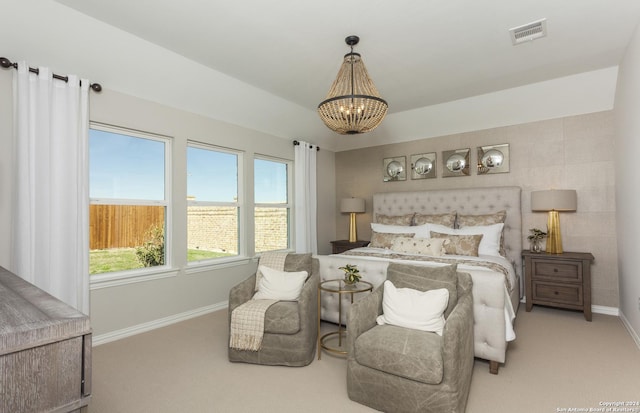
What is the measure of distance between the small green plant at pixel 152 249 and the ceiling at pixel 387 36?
1920mm

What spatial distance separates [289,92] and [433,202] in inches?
102

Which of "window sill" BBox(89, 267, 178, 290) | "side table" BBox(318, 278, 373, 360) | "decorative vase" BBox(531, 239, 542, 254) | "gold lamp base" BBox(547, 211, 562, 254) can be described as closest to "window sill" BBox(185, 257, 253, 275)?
"window sill" BBox(89, 267, 178, 290)

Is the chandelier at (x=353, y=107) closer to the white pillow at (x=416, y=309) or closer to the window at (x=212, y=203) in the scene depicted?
the white pillow at (x=416, y=309)

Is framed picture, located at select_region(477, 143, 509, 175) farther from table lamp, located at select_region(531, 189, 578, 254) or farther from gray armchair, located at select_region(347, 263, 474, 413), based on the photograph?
gray armchair, located at select_region(347, 263, 474, 413)

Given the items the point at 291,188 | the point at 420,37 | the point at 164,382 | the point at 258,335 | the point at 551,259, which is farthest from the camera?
the point at 291,188

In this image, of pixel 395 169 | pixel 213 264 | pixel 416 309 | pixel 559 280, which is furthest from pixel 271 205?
pixel 559 280

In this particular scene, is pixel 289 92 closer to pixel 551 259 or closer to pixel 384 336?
pixel 384 336

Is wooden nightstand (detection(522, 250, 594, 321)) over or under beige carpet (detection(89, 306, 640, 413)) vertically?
over

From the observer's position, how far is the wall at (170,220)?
2.61 metres

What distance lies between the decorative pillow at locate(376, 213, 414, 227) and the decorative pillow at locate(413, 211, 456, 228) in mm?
106

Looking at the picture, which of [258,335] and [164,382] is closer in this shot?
[164,382]

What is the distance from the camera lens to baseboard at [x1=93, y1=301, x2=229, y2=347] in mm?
3068

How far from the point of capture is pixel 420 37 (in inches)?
116

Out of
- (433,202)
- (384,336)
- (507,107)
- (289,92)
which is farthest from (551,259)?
(289,92)
